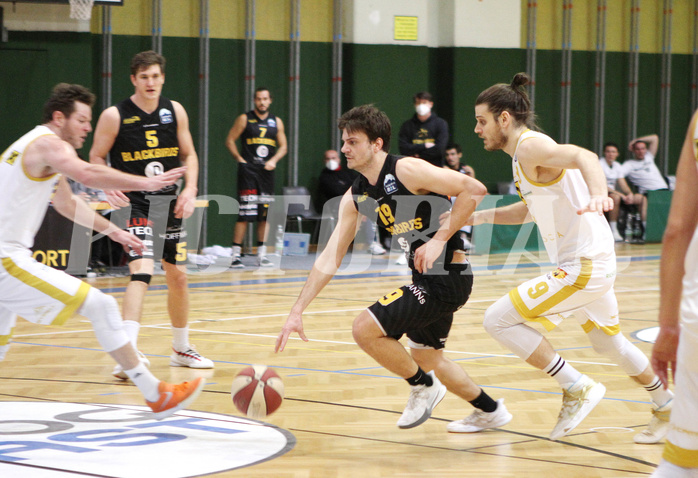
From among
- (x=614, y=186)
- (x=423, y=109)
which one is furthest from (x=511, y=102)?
(x=614, y=186)

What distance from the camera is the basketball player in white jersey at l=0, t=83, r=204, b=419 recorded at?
13.9 ft

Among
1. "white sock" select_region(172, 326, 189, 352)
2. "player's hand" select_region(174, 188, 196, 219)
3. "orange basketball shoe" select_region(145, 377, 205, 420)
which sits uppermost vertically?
"player's hand" select_region(174, 188, 196, 219)

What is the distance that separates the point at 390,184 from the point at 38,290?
178 cm

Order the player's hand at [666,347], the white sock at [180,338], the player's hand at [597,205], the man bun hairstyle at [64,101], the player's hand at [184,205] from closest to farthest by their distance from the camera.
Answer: the player's hand at [666,347], the player's hand at [597,205], the man bun hairstyle at [64,101], the player's hand at [184,205], the white sock at [180,338]

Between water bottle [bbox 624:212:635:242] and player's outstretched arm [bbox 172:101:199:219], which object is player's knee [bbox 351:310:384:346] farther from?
water bottle [bbox 624:212:635:242]

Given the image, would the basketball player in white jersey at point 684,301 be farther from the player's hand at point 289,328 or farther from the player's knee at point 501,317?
the player's hand at point 289,328

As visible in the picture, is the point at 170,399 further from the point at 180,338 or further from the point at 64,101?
the point at 180,338

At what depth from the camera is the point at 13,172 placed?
432cm

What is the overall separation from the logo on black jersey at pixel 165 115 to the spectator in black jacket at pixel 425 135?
7230 mm

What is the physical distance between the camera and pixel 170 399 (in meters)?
4.36

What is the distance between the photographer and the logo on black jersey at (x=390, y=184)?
4.60m

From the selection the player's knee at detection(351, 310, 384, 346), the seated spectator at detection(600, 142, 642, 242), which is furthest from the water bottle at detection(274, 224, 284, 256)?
the player's knee at detection(351, 310, 384, 346)

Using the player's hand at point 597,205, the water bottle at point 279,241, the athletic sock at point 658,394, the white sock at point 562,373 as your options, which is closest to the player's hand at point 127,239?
the white sock at point 562,373

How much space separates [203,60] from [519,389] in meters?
10.7
